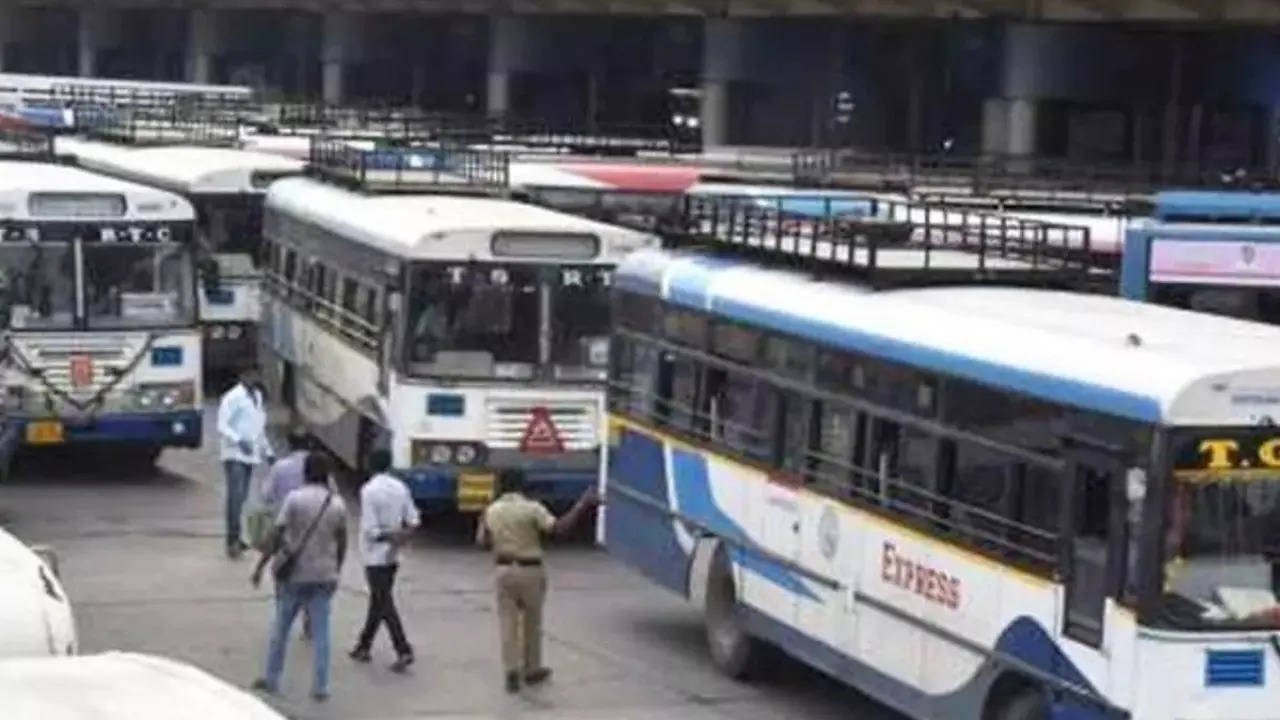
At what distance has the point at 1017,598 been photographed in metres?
12.0

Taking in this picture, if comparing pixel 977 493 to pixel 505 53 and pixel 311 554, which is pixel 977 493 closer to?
pixel 311 554

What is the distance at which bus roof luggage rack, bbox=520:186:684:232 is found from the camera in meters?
27.0

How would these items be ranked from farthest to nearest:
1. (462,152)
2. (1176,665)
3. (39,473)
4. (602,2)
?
(602,2)
(462,152)
(39,473)
(1176,665)

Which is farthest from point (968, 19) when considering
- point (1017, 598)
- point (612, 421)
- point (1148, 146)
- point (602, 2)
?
point (1017, 598)

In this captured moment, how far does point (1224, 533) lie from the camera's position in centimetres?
1103

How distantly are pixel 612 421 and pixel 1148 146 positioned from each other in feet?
127

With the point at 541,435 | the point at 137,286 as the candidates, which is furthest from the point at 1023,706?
the point at 137,286

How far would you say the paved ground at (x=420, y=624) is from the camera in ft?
49.7

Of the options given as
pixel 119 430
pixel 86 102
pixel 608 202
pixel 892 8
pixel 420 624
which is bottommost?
pixel 420 624

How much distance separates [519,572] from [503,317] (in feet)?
18.1

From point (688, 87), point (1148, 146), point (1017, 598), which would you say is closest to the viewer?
point (1017, 598)

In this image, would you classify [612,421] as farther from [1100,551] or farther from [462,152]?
[462,152]

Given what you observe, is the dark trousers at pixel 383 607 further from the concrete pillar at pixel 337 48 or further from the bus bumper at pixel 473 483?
the concrete pillar at pixel 337 48

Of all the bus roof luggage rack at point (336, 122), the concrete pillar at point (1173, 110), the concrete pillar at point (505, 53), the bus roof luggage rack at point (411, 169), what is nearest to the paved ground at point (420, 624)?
the bus roof luggage rack at point (411, 169)
